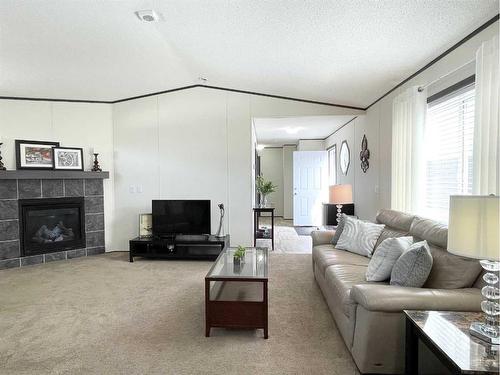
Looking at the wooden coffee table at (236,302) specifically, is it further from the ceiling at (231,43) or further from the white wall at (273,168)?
the white wall at (273,168)

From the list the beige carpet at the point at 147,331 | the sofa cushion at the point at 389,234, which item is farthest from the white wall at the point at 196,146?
the sofa cushion at the point at 389,234

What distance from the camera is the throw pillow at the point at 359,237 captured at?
10.9ft

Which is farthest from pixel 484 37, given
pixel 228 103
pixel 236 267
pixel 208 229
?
pixel 208 229

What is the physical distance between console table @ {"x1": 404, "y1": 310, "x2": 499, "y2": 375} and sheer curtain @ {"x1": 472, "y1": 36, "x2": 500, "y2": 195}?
0.99 meters

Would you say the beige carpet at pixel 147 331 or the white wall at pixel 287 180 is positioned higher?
the white wall at pixel 287 180

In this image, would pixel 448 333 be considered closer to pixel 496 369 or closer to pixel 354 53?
pixel 496 369

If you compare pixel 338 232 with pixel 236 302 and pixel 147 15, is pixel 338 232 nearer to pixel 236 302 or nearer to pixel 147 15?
pixel 236 302

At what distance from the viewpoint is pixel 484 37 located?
237cm

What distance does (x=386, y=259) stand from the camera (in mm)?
2375

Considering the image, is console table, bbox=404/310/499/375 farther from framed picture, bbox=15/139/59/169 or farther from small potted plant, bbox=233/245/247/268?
framed picture, bbox=15/139/59/169

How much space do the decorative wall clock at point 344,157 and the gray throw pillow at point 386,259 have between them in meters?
3.86

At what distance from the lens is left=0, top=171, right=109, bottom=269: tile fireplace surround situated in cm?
443

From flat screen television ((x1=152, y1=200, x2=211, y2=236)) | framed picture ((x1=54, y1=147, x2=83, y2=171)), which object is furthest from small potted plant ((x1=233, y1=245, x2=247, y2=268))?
framed picture ((x1=54, y1=147, x2=83, y2=171))

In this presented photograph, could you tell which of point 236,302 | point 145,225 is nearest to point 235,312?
point 236,302
